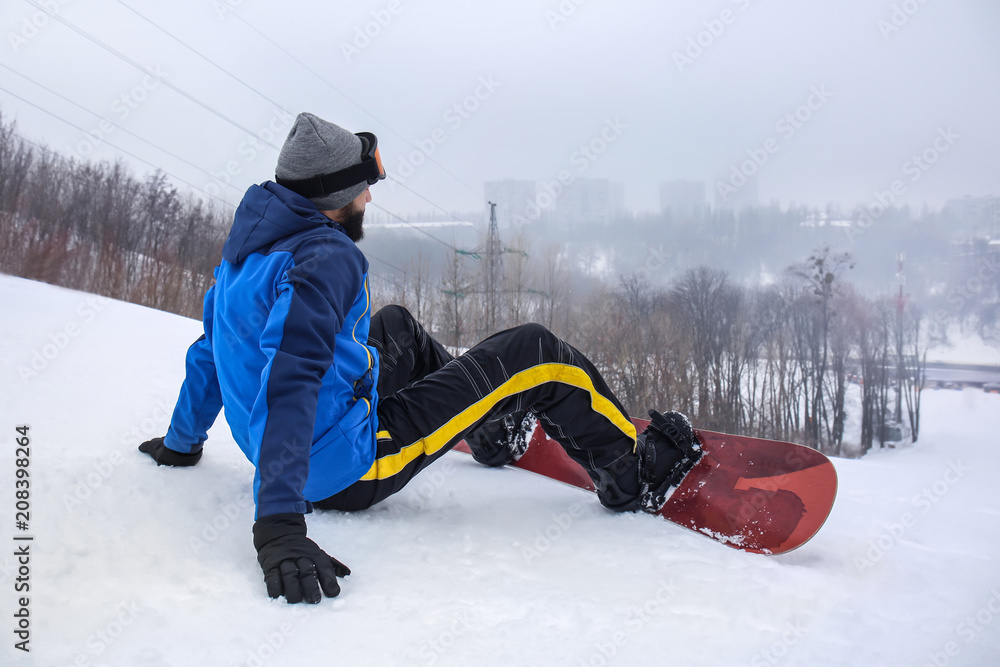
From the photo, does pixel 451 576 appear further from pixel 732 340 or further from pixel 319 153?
pixel 732 340

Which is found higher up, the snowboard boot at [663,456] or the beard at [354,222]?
the beard at [354,222]

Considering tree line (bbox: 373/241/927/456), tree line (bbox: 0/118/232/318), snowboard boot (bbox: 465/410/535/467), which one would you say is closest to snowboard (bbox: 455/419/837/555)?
snowboard boot (bbox: 465/410/535/467)

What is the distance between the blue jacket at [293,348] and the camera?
37.6 inches

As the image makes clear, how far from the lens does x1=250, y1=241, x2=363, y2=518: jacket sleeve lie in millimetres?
945

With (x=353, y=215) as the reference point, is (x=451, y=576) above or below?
below

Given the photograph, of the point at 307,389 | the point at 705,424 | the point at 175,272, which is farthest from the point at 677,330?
the point at 307,389

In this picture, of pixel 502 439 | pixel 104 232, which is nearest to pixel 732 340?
pixel 104 232

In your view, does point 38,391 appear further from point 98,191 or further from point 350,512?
point 98,191

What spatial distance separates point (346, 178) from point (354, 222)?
0.11 m

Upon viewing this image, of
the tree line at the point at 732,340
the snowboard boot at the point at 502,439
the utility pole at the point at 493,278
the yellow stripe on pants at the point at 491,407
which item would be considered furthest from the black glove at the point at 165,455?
the utility pole at the point at 493,278

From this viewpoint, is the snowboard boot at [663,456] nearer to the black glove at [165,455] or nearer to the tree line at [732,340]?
the black glove at [165,455]

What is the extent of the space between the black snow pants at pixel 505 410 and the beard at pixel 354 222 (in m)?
0.33

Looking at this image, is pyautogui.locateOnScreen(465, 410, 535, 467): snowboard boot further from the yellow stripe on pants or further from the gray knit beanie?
the gray knit beanie

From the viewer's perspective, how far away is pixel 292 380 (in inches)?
37.9
